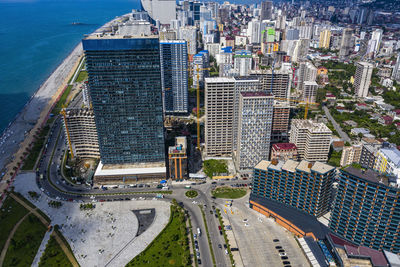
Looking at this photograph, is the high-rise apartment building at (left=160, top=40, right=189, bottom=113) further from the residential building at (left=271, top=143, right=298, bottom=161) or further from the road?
the road

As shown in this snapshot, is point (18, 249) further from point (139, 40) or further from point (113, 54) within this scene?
point (139, 40)

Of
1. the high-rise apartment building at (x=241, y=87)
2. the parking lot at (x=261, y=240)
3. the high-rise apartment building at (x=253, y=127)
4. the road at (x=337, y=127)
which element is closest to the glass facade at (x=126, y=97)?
the high-rise apartment building at (x=253, y=127)

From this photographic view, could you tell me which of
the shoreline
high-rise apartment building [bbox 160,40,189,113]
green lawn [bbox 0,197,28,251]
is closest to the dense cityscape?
green lawn [bbox 0,197,28,251]

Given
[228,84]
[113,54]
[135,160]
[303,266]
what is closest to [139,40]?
[113,54]

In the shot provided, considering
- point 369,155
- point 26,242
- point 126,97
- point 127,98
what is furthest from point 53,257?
point 369,155

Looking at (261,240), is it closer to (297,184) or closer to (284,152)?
(297,184)

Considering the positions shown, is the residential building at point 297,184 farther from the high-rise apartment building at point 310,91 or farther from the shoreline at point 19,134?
the high-rise apartment building at point 310,91
